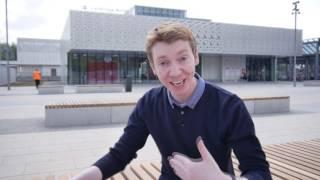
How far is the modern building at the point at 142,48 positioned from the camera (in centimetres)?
3002

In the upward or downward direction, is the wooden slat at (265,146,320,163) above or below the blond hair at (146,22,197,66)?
below

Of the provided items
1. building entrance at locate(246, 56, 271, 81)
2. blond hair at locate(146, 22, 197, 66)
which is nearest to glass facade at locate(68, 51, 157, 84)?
building entrance at locate(246, 56, 271, 81)

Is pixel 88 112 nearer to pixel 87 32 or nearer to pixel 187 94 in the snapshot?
pixel 187 94

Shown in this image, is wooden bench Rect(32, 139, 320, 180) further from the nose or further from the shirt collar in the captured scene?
the nose

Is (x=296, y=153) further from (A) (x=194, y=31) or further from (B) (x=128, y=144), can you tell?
(A) (x=194, y=31)

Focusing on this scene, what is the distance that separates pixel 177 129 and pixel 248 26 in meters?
37.8

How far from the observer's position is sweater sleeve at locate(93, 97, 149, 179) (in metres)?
2.19

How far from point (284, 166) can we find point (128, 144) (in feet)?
6.64

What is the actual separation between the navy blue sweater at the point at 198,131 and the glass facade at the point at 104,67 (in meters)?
31.8

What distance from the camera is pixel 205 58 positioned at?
130ft

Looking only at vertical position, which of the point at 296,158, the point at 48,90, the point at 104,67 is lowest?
the point at 296,158

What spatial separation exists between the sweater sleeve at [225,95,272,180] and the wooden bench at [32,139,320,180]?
60.7 inches

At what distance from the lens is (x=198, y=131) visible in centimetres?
188

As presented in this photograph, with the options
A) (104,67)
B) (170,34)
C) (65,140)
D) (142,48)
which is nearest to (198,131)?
(170,34)
